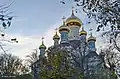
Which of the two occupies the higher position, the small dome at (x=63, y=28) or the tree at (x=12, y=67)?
the small dome at (x=63, y=28)

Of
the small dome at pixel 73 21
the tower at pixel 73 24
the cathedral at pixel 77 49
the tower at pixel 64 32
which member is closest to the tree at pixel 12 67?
the cathedral at pixel 77 49

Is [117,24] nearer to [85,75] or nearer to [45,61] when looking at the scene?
[45,61]

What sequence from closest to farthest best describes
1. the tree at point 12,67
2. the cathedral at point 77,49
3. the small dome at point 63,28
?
the cathedral at point 77,49, the tree at point 12,67, the small dome at point 63,28

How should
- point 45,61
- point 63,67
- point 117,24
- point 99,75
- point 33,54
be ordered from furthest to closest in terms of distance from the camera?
point 33,54 → point 99,75 → point 45,61 → point 63,67 → point 117,24

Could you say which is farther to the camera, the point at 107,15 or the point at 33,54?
the point at 33,54

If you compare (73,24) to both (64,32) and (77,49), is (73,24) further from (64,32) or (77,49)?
(77,49)

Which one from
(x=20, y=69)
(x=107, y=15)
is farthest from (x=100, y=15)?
(x=20, y=69)

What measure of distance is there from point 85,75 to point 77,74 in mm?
3525

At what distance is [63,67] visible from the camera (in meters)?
24.4

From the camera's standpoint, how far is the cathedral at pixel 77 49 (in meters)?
31.4

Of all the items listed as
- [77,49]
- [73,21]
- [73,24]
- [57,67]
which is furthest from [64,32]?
[57,67]

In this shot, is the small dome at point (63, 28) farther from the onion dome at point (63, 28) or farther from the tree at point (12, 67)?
the tree at point (12, 67)

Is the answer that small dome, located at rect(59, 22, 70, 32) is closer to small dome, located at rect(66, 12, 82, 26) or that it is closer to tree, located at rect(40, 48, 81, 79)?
small dome, located at rect(66, 12, 82, 26)

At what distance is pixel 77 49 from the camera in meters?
32.0
